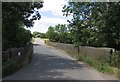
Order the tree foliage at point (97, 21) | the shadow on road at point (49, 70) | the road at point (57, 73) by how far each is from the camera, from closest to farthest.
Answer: the road at point (57, 73), the shadow on road at point (49, 70), the tree foliage at point (97, 21)

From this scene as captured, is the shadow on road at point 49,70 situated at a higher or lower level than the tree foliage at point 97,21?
lower

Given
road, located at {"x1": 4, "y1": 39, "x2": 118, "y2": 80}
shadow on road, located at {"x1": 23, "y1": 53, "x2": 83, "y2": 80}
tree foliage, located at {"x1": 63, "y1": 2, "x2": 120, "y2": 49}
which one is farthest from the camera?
tree foliage, located at {"x1": 63, "y1": 2, "x2": 120, "y2": 49}

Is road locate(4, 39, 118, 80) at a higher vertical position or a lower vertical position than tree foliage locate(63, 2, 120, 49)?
lower

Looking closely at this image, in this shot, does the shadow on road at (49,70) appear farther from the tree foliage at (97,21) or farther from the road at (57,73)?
the tree foliage at (97,21)

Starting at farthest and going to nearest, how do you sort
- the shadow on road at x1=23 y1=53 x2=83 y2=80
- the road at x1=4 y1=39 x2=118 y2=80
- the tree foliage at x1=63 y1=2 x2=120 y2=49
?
1. the tree foliage at x1=63 y1=2 x2=120 y2=49
2. the shadow on road at x1=23 y1=53 x2=83 y2=80
3. the road at x1=4 y1=39 x2=118 y2=80

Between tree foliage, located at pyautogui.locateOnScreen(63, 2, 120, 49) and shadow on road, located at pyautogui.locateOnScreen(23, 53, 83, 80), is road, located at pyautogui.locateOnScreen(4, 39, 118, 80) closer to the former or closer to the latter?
shadow on road, located at pyautogui.locateOnScreen(23, 53, 83, 80)

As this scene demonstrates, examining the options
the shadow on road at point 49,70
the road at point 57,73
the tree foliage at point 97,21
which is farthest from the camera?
the tree foliage at point 97,21

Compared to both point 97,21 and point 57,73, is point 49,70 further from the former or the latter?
point 97,21

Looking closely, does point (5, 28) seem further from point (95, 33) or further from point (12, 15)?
point (95, 33)

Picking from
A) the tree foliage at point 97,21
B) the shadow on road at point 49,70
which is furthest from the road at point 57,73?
the tree foliage at point 97,21

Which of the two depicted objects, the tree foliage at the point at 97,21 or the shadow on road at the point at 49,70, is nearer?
the shadow on road at the point at 49,70

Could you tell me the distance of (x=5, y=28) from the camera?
23.3 meters

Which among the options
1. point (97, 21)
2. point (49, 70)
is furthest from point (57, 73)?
point (97, 21)

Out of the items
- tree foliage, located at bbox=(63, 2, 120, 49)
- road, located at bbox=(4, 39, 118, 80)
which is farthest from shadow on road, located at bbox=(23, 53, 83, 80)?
tree foliage, located at bbox=(63, 2, 120, 49)
